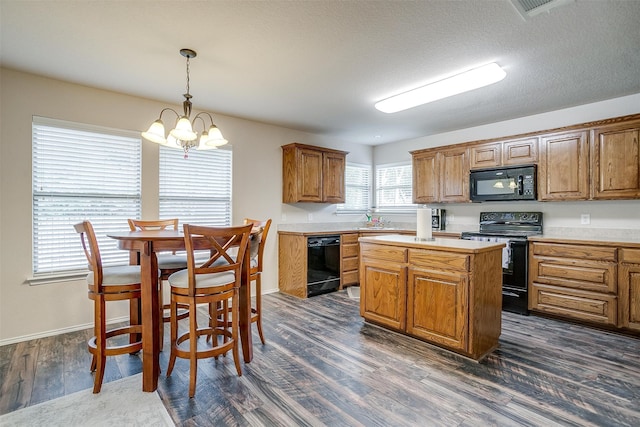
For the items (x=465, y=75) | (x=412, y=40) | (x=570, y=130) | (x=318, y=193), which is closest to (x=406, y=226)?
(x=318, y=193)

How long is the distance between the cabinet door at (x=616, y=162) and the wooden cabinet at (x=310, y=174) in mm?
3341

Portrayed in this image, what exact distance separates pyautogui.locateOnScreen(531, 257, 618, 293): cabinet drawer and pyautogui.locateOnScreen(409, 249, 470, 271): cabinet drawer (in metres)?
1.83

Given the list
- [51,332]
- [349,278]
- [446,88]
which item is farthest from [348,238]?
[51,332]

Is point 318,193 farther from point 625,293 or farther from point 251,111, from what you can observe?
point 625,293

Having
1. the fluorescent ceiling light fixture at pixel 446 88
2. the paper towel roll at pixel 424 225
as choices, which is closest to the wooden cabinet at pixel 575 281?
the paper towel roll at pixel 424 225

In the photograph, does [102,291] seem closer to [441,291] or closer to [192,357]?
[192,357]

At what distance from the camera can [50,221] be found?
10.6 feet

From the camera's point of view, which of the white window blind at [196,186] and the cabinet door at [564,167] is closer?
the cabinet door at [564,167]

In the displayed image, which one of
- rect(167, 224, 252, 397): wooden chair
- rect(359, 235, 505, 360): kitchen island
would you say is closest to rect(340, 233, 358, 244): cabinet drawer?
rect(359, 235, 505, 360): kitchen island

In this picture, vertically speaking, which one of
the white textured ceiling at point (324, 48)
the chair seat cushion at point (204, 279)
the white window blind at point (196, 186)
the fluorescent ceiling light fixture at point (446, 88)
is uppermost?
the white textured ceiling at point (324, 48)

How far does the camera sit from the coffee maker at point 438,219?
16.9ft

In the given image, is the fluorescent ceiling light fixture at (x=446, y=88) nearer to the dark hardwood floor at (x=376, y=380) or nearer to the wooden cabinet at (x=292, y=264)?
the wooden cabinet at (x=292, y=264)

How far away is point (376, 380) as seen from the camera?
7.59 feet

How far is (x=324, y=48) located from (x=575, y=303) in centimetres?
372
